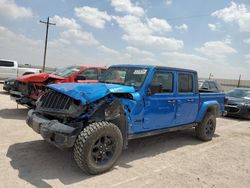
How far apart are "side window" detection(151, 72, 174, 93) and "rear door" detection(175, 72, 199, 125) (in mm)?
287

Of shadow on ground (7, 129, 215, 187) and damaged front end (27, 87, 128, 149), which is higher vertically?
damaged front end (27, 87, 128, 149)

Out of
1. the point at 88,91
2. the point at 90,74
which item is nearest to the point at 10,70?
the point at 90,74

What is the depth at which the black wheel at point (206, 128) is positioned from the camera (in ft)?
22.7

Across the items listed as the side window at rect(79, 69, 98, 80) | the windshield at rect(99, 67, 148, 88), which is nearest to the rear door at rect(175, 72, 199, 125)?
the windshield at rect(99, 67, 148, 88)

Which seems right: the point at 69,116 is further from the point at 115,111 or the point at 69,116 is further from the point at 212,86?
the point at 212,86

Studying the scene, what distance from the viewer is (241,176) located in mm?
4621

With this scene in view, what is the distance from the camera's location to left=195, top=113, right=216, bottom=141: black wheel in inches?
272

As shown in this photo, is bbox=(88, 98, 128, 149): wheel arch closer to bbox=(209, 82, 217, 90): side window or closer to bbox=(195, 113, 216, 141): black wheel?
bbox=(195, 113, 216, 141): black wheel

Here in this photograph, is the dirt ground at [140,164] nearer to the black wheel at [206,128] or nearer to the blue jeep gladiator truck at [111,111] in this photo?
the black wheel at [206,128]

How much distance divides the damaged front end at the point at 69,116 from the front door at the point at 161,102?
698mm

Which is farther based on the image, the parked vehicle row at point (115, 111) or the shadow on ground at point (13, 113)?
the shadow on ground at point (13, 113)

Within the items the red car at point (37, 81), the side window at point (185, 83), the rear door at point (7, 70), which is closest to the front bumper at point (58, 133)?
the side window at point (185, 83)

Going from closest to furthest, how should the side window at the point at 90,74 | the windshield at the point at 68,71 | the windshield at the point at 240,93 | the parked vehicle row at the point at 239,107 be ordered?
the windshield at the point at 68,71 < the side window at the point at 90,74 < the parked vehicle row at the point at 239,107 < the windshield at the point at 240,93

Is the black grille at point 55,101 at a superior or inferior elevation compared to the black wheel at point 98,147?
superior
